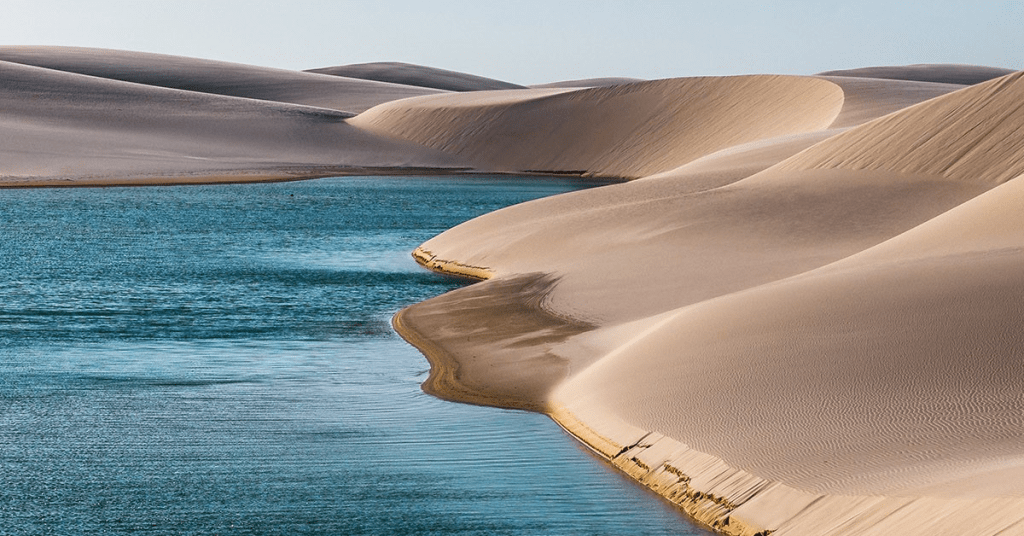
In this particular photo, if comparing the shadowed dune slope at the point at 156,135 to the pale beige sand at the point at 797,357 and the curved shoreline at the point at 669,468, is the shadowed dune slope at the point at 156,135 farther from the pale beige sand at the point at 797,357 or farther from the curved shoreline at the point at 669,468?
the curved shoreline at the point at 669,468

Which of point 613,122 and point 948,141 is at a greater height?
point 613,122

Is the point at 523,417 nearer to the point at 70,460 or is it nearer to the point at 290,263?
the point at 70,460

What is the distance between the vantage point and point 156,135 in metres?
80.0

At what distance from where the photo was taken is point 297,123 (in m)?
89.2

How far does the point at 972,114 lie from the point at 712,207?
645 cm

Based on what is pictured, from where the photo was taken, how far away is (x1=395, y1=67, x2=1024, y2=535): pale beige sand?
9.59m

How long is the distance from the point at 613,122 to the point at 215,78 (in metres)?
53.4

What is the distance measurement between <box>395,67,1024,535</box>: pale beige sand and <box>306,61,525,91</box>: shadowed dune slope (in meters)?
131

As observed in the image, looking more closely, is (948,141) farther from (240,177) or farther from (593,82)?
(593,82)

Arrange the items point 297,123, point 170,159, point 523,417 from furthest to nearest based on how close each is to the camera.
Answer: point 297,123 → point 170,159 → point 523,417

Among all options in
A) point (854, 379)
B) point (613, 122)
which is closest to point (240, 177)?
point (613, 122)

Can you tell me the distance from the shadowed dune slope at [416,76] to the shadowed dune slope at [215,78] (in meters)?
26.0

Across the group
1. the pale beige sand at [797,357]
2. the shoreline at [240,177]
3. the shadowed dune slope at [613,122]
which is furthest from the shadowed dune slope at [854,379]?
the shadowed dune slope at [613,122]

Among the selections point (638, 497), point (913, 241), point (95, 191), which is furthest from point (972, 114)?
point (95, 191)
